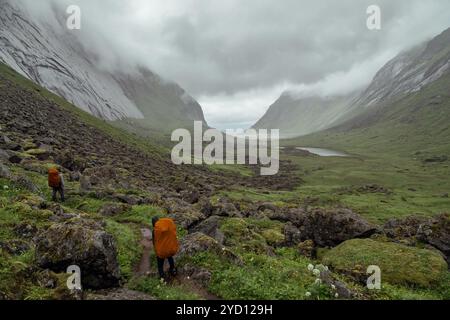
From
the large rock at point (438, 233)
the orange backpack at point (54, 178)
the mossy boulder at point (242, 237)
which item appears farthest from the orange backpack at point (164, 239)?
the large rock at point (438, 233)

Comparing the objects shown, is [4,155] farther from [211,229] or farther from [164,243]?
[164,243]

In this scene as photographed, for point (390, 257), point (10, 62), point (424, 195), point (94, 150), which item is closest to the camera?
point (390, 257)

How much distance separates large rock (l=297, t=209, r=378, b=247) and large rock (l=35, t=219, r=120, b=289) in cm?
1745

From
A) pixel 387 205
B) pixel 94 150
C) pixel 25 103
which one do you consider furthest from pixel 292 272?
pixel 25 103

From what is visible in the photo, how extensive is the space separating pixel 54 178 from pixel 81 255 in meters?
14.5

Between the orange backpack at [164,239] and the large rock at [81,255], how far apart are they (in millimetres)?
1865

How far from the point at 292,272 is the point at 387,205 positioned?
6834cm

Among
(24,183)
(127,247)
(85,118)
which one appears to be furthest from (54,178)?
(85,118)

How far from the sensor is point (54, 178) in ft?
87.2

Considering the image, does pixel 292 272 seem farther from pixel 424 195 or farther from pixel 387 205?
pixel 424 195

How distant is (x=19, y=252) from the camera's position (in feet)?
53.3

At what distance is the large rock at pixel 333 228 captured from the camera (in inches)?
1054

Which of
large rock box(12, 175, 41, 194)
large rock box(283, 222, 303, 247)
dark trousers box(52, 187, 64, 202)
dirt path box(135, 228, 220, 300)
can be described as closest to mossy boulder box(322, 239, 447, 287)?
large rock box(283, 222, 303, 247)
